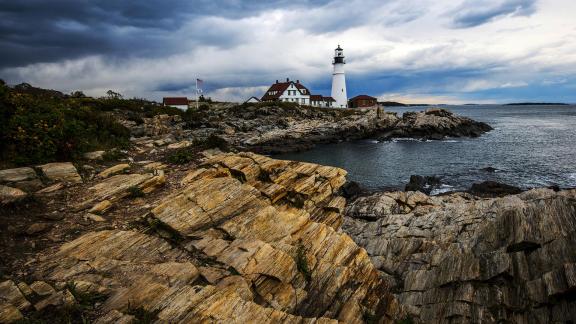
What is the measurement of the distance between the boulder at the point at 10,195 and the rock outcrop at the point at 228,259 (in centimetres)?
170

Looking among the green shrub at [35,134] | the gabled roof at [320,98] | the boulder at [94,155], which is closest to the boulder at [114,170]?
the boulder at [94,155]

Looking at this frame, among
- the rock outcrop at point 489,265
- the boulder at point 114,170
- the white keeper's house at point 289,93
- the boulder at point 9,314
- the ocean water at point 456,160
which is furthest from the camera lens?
the white keeper's house at point 289,93

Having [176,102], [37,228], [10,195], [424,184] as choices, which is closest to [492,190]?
[424,184]

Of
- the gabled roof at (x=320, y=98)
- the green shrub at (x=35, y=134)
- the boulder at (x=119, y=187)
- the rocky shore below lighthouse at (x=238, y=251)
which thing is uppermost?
the gabled roof at (x=320, y=98)

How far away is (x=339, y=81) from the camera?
125375 mm

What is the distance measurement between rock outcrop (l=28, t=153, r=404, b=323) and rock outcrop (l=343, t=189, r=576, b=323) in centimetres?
254

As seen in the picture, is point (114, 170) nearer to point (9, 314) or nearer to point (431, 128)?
point (9, 314)

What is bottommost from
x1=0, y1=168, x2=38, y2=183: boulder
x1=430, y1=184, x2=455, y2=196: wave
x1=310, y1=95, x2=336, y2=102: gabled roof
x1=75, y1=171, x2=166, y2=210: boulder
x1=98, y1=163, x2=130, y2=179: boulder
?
x1=430, y1=184, x2=455, y2=196: wave

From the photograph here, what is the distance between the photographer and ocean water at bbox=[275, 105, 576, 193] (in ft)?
135

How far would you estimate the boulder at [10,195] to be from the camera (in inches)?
409

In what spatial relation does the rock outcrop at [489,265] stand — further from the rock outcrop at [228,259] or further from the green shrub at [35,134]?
the green shrub at [35,134]

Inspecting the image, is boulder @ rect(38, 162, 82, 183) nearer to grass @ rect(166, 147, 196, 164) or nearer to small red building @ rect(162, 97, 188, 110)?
grass @ rect(166, 147, 196, 164)

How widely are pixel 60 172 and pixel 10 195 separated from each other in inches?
101

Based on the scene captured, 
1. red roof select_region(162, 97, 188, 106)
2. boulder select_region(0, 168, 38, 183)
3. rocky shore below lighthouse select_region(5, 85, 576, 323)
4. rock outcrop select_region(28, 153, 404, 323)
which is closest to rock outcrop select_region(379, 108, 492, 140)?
red roof select_region(162, 97, 188, 106)
